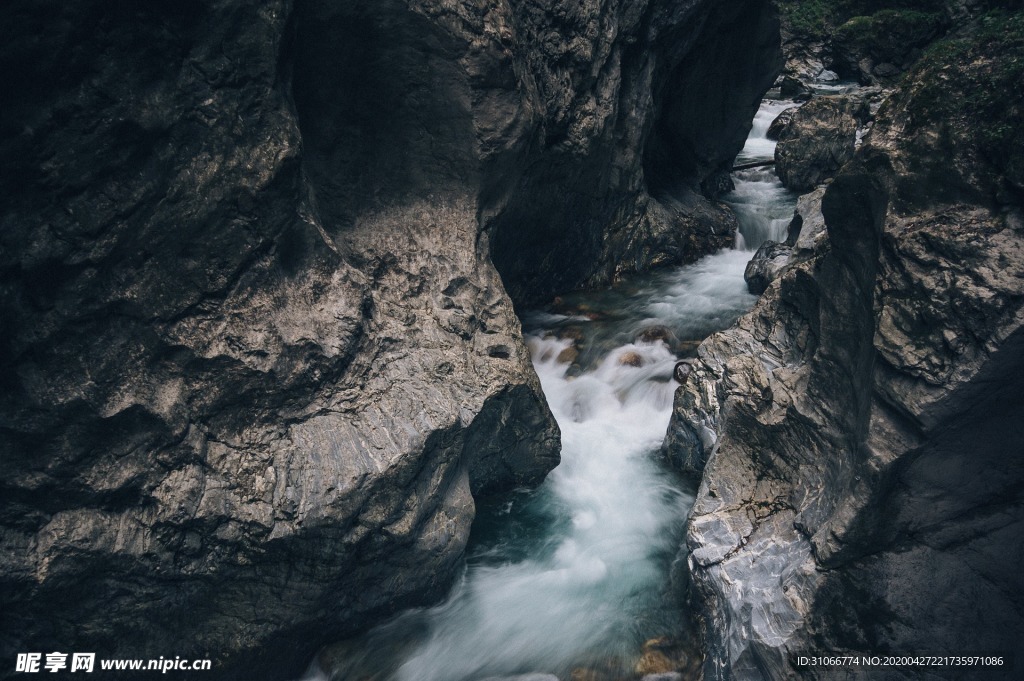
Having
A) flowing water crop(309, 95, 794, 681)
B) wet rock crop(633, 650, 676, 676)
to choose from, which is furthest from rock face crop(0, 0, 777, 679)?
wet rock crop(633, 650, 676, 676)

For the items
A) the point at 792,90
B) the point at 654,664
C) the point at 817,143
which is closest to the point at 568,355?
the point at 654,664

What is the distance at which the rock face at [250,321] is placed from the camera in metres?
3.81

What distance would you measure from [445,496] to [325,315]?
1.68m

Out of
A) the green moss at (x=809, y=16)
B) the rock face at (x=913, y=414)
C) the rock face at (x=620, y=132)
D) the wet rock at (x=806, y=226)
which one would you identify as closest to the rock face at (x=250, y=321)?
the rock face at (x=620, y=132)

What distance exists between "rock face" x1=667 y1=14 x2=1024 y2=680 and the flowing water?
961 millimetres

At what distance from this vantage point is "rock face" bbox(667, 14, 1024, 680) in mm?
3338

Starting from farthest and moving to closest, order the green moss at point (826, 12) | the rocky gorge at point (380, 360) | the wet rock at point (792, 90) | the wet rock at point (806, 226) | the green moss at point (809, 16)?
the green moss at point (809, 16) < the green moss at point (826, 12) < the wet rock at point (792, 90) < the wet rock at point (806, 226) < the rocky gorge at point (380, 360)

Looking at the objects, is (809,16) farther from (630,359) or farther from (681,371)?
(681,371)

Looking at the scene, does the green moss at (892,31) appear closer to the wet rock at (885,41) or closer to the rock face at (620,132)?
the wet rock at (885,41)

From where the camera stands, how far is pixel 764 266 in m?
9.23

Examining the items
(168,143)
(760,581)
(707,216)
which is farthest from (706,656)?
(707,216)

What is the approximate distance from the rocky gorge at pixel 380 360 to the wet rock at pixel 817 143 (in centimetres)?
642

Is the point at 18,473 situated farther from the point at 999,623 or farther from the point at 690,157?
the point at 690,157

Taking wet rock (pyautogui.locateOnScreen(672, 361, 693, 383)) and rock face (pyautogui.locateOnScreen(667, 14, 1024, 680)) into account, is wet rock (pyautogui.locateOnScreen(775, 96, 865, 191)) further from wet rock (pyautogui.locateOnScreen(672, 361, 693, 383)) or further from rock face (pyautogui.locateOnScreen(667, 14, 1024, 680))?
rock face (pyautogui.locateOnScreen(667, 14, 1024, 680))
